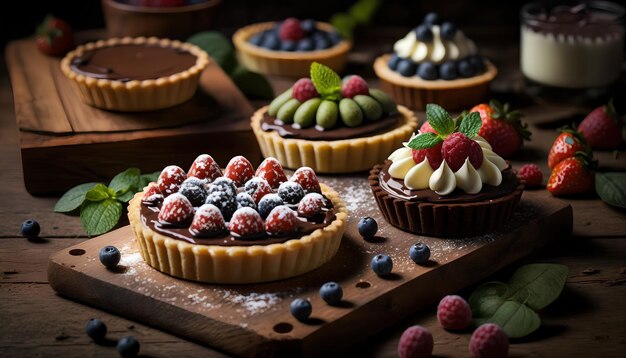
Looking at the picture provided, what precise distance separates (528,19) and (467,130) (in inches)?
61.6

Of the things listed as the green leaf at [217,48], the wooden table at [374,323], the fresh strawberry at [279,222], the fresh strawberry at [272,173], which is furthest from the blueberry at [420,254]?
the green leaf at [217,48]

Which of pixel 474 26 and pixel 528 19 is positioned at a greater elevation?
pixel 528 19

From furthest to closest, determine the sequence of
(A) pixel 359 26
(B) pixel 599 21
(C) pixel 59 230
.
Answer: (A) pixel 359 26, (B) pixel 599 21, (C) pixel 59 230

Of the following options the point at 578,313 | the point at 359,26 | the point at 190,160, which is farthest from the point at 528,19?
the point at 578,313

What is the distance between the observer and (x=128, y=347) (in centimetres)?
278

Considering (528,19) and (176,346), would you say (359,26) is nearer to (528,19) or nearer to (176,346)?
(528,19)

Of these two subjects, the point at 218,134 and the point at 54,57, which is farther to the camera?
the point at 54,57

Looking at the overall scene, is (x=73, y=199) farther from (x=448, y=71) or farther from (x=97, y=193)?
(x=448, y=71)

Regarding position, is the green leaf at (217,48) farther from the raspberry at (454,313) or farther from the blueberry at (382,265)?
the raspberry at (454,313)

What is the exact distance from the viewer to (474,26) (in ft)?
20.1

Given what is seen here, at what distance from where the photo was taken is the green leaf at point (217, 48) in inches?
194

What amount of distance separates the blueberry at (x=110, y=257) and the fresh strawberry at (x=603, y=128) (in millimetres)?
2122

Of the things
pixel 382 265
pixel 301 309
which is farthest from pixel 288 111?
pixel 301 309

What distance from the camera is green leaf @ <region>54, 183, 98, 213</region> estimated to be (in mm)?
3717
